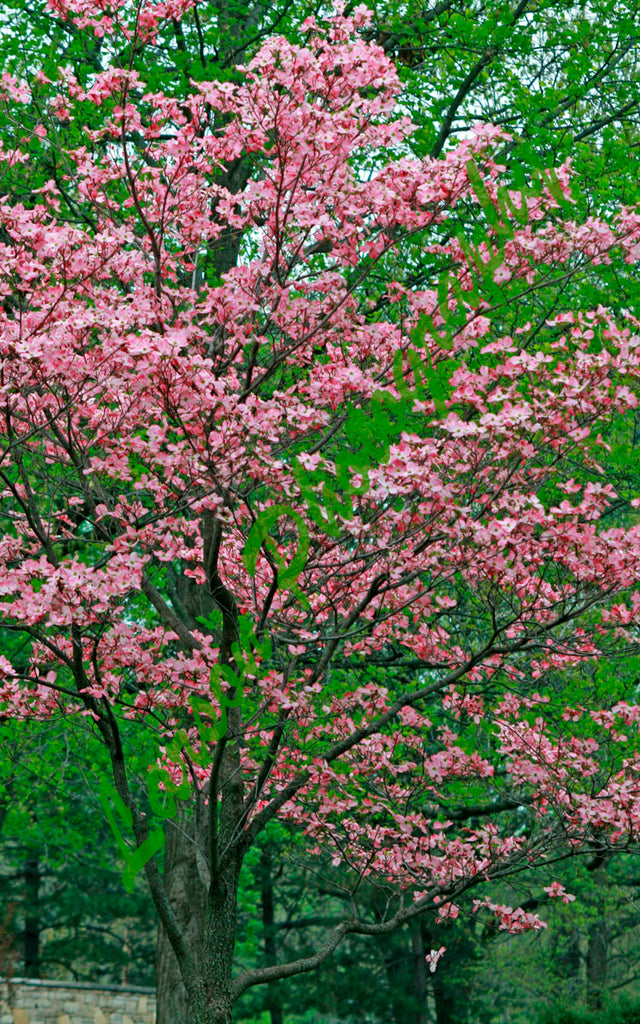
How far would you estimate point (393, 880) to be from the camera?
7574mm

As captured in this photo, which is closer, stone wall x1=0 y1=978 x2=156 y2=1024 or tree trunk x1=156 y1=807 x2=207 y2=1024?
tree trunk x1=156 y1=807 x2=207 y2=1024

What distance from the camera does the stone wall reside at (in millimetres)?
13258

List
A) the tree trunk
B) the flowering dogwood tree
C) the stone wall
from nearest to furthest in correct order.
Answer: the flowering dogwood tree
the tree trunk
the stone wall

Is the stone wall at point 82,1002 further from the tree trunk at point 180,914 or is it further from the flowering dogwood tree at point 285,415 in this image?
the flowering dogwood tree at point 285,415

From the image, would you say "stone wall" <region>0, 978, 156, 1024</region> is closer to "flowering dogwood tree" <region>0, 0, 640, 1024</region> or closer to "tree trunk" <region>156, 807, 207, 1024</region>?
"tree trunk" <region>156, 807, 207, 1024</region>

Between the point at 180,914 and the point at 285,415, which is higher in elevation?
the point at 285,415

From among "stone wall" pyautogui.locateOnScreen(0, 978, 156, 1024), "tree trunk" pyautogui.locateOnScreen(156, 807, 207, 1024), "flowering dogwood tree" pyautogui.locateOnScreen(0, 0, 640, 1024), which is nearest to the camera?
"flowering dogwood tree" pyautogui.locateOnScreen(0, 0, 640, 1024)

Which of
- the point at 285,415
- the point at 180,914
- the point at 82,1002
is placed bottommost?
the point at 82,1002

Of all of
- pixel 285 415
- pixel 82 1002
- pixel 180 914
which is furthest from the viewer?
pixel 82 1002

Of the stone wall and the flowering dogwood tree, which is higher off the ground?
the flowering dogwood tree

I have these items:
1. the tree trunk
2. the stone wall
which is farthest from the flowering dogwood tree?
the stone wall

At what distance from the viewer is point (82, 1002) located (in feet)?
46.1

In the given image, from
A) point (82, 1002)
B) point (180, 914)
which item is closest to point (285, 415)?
point (180, 914)

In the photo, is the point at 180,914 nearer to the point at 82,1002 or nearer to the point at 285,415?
the point at 285,415
